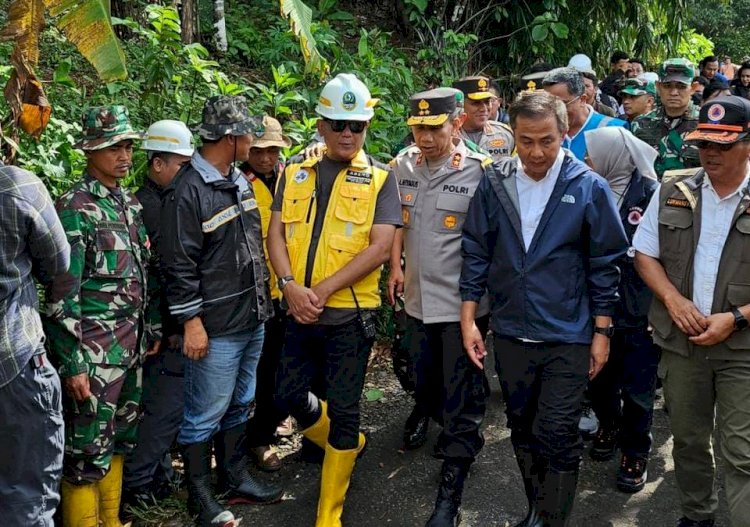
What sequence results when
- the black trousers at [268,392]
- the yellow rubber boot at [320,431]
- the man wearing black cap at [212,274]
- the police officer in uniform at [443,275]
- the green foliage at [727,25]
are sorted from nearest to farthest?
the man wearing black cap at [212,274] < the police officer in uniform at [443,275] < the yellow rubber boot at [320,431] < the black trousers at [268,392] < the green foliage at [727,25]

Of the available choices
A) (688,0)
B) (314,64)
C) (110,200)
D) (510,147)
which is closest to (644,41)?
(688,0)

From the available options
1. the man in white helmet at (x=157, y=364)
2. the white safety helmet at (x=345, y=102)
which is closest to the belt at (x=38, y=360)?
the man in white helmet at (x=157, y=364)

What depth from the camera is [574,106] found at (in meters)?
5.00

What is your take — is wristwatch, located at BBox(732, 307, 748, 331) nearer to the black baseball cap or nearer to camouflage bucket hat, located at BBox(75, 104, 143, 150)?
the black baseball cap

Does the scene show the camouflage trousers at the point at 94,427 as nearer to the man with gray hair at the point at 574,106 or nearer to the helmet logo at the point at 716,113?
the helmet logo at the point at 716,113

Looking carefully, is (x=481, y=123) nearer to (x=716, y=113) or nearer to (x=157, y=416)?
(x=716, y=113)

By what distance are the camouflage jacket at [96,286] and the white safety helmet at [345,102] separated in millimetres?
1165

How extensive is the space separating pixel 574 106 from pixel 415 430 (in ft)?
8.06

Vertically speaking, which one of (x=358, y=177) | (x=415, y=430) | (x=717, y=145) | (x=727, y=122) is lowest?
(x=415, y=430)

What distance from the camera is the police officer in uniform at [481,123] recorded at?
19.4 ft

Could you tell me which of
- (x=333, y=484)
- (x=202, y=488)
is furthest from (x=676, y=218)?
(x=202, y=488)

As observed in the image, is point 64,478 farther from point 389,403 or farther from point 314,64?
point 314,64

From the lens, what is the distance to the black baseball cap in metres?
3.31

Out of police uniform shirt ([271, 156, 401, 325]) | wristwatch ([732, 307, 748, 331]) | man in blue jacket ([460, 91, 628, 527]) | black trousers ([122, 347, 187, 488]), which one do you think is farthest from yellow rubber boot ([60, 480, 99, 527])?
wristwatch ([732, 307, 748, 331])
